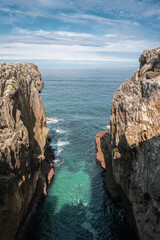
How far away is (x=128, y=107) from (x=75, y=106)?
228 ft

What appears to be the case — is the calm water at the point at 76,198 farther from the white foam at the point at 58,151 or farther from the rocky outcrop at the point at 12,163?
→ the rocky outcrop at the point at 12,163

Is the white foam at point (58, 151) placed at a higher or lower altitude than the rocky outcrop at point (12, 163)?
lower

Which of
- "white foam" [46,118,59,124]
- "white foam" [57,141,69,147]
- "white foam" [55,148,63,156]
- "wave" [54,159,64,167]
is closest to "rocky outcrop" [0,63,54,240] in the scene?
"wave" [54,159,64,167]

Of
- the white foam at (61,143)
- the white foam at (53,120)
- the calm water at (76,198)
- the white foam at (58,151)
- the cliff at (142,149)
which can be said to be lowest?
the calm water at (76,198)

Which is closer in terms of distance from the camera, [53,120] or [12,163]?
[12,163]

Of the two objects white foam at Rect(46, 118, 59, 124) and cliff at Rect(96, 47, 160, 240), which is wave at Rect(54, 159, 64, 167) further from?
white foam at Rect(46, 118, 59, 124)

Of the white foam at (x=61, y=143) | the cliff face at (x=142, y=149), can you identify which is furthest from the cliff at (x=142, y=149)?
the white foam at (x=61, y=143)

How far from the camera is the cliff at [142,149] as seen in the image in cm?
1792

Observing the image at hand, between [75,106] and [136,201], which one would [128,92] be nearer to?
[136,201]

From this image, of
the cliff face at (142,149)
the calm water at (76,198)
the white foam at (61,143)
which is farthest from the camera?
the white foam at (61,143)

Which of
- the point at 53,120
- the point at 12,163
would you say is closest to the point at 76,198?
the point at 12,163

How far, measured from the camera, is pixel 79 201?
32.8 m

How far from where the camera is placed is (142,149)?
21188 mm

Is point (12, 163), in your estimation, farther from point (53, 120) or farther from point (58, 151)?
point (53, 120)
